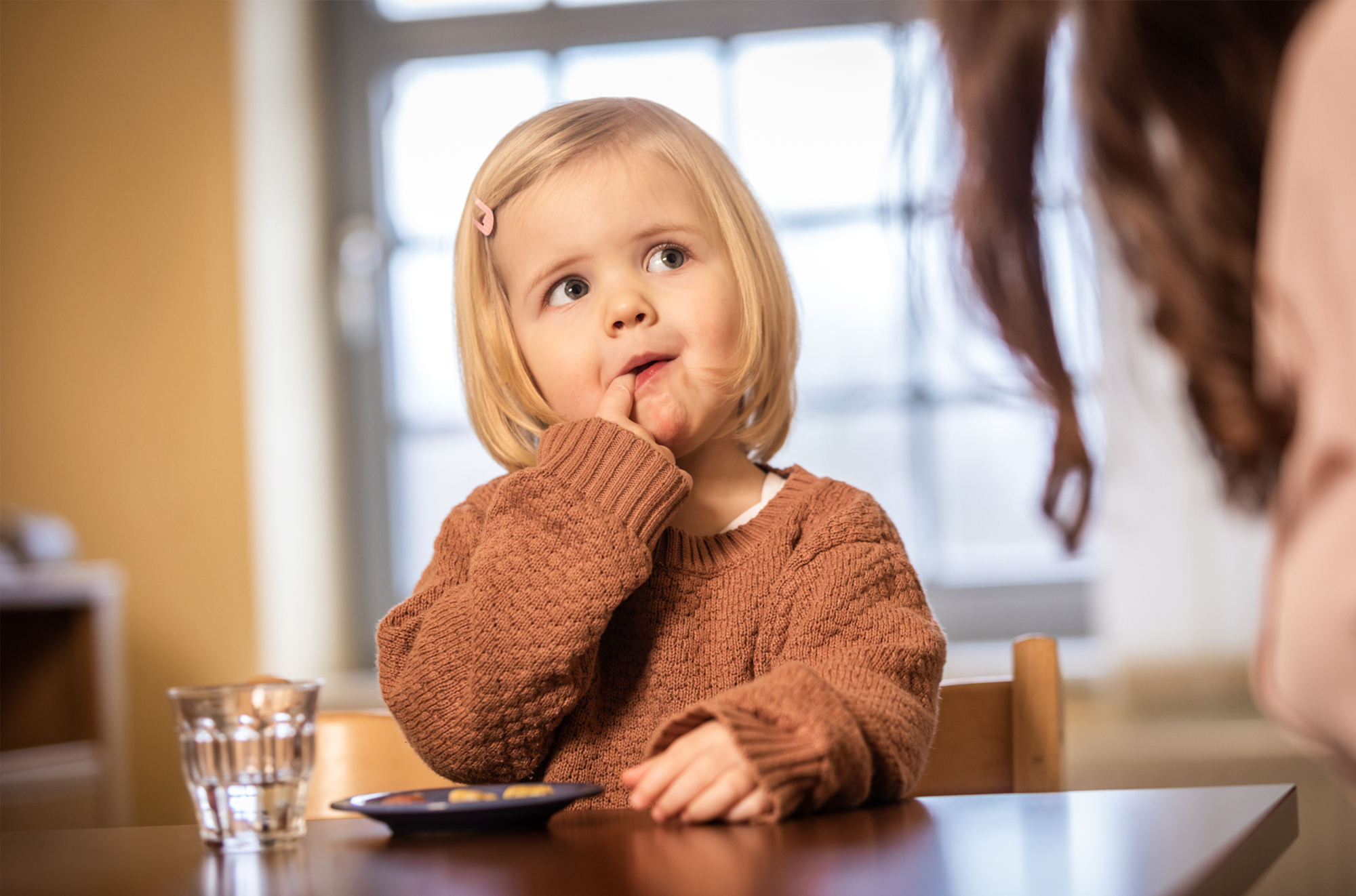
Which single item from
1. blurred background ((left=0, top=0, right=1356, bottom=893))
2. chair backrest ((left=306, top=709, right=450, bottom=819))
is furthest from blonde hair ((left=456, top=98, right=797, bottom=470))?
blurred background ((left=0, top=0, right=1356, bottom=893))

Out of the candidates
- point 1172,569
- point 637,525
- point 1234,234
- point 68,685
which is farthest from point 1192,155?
point 68,685

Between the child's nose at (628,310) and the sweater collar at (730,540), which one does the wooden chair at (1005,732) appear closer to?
the sweater collar at (730,540)

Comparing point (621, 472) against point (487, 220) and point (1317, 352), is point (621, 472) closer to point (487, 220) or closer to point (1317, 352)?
point (487, 220)

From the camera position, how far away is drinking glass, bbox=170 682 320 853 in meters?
0.65

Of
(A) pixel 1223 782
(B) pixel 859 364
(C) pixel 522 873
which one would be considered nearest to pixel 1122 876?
(C) pixel 522 873

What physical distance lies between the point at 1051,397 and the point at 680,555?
59cm

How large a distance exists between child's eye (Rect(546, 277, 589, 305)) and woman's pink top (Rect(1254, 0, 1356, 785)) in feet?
2.39

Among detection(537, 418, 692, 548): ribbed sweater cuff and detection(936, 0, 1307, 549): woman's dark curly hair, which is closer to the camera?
detection(936, 0, 1307, 549): woman's dark curly hair

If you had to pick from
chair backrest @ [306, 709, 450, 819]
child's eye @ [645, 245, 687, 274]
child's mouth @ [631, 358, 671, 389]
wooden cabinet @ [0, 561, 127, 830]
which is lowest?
wooden cabinet @ [0, 561, 127, 830]

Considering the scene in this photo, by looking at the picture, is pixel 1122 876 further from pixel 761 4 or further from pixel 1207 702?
pixel 761 4

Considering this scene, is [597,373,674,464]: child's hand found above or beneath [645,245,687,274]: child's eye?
beneath

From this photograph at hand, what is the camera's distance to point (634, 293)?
0.98m

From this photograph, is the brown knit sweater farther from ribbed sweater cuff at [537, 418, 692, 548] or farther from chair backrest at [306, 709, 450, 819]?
chair backrest at [306, 709, 450, 819]

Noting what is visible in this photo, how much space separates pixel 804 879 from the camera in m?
0.48
